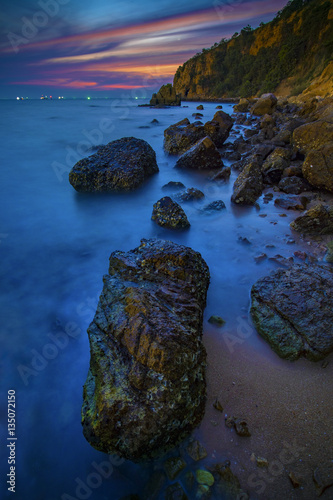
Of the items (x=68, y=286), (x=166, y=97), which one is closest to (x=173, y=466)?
(x=68, y=286)

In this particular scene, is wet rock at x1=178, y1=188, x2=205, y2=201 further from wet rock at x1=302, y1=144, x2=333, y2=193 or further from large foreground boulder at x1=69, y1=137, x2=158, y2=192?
wet rock at x1=302, y1=144, x2=333, y2=193

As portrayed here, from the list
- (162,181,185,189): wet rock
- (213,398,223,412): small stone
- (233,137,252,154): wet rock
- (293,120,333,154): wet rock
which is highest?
(293,120,333,154): wet rock

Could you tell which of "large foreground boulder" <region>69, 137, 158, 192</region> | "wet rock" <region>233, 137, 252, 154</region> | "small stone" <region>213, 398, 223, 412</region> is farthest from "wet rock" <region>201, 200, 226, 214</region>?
"wet rock" <region>233, 137, 252, 154</region>

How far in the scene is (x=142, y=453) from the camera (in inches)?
70.9

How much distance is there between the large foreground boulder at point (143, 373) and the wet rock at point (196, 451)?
0.08 m

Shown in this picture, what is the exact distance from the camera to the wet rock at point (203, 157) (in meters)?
8.75

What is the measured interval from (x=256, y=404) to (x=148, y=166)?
281 inches

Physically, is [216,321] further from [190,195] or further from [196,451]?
[190,195]

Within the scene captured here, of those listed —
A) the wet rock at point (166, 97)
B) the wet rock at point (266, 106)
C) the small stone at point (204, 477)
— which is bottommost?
the small stone at point (204, 477)

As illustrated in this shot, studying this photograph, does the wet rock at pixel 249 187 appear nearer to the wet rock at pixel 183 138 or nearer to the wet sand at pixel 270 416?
the wet sand at pixel 270 416

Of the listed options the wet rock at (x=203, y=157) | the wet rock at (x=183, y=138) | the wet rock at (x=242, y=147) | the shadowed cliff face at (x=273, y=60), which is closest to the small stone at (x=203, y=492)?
the wet rock at (x=203, y=157)

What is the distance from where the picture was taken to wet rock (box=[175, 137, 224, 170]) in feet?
28.7

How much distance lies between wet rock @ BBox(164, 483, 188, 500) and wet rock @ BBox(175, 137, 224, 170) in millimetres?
8512

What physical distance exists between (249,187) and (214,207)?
3.55 ft
